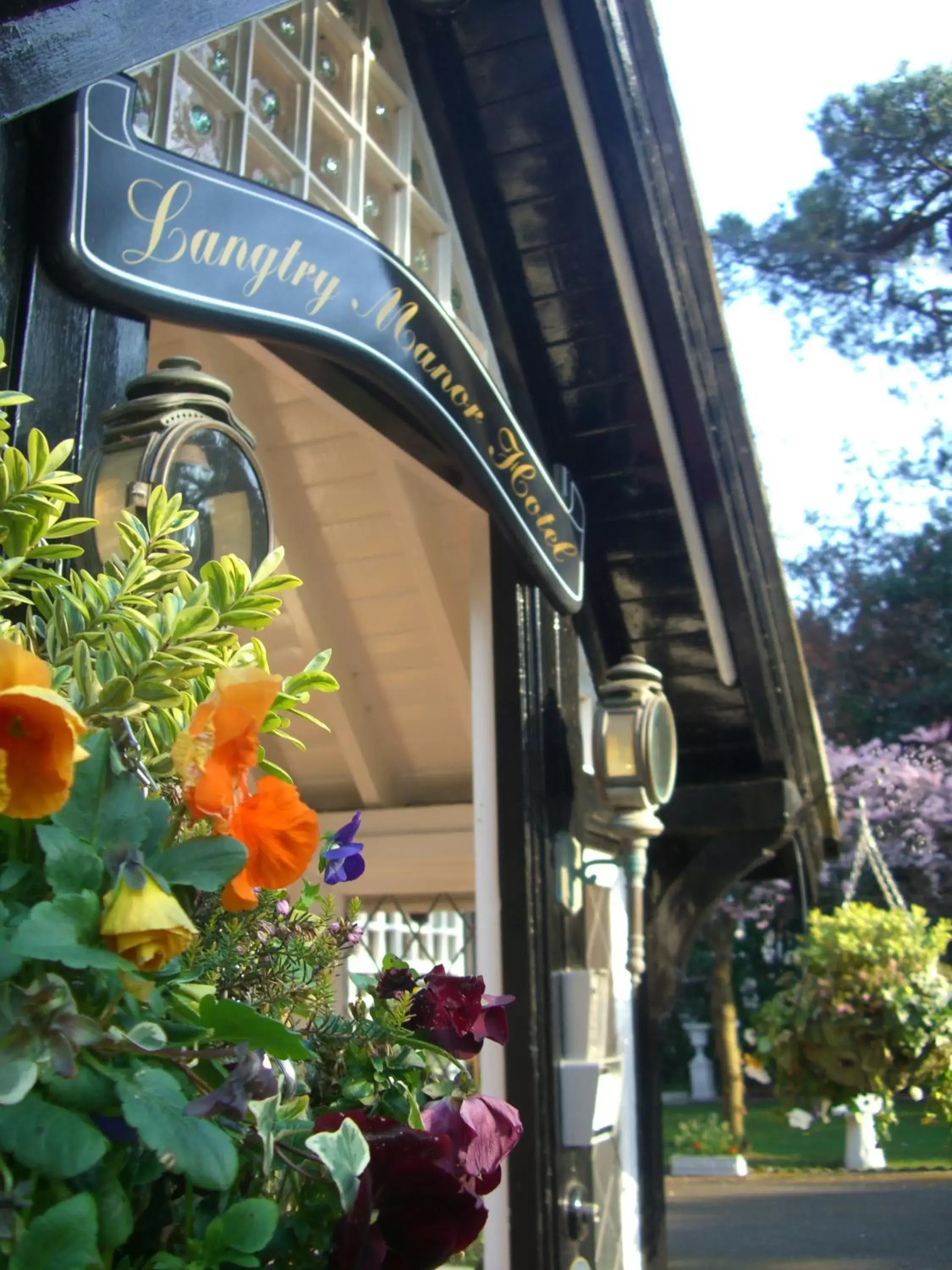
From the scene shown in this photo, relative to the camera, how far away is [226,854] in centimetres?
78

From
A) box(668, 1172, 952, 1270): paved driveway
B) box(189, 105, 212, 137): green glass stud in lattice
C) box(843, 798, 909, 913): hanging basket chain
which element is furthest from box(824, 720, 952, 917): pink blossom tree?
box(189, 105, 212, 137): green glass stud in lattice

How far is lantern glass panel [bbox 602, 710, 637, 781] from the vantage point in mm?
3688

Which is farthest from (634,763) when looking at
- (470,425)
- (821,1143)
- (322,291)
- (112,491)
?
(821,1143)

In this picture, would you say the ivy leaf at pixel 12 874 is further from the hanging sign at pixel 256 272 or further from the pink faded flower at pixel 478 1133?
the hanging sign at pixel 256 272

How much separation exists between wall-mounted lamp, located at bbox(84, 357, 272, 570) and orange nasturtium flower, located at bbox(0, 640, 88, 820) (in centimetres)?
89

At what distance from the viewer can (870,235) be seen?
1711 cm

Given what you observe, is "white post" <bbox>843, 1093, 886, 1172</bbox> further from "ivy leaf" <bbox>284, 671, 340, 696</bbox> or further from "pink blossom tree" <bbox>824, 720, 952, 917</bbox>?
"ivy leaf" <bbox>284, 671, 340, 696</bbox>

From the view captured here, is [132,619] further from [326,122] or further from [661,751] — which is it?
[661,751]

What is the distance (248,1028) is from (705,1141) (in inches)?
457

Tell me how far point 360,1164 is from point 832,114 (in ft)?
59.9

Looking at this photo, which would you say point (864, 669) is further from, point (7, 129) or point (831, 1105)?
point (7, 129)

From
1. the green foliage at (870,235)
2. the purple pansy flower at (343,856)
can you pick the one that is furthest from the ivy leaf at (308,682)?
the green foliage at (870,235)

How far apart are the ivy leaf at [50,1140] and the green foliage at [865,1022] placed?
400cm

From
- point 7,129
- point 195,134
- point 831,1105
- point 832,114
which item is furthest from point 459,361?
point 832,114
